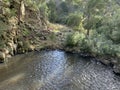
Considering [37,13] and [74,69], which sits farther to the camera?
[37,13]

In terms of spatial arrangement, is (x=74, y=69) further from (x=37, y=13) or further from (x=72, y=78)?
(x=37, y=13)

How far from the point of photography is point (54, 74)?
4731cm

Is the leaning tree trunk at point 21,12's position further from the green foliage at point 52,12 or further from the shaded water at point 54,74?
the green foliage at point 52,12

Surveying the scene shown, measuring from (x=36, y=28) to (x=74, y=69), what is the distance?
25.0 meters

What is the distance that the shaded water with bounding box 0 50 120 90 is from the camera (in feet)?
136

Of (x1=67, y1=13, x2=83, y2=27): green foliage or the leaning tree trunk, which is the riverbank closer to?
the leaning tree trunk

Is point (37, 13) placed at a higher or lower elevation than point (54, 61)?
higher

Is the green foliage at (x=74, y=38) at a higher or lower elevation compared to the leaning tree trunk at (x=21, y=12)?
lower

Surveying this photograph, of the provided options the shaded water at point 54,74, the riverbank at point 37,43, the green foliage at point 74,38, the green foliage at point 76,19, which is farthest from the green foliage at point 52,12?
the shaded water at point 54,74

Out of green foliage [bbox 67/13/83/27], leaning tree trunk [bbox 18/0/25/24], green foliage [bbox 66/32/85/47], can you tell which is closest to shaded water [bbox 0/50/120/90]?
green foliage [bbox 66/32/85/47]

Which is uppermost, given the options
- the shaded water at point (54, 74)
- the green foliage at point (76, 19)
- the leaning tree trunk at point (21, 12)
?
the leaning tree trunk at point (21, 12)

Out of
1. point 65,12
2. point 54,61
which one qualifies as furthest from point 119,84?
point 65,12

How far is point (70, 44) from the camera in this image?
66.9 metres

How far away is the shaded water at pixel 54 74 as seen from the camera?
136ft
